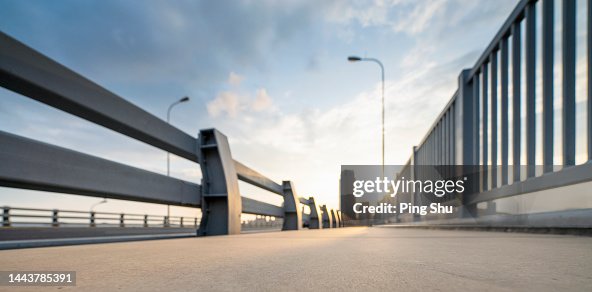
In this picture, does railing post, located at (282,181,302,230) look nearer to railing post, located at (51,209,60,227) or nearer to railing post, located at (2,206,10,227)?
railing post, located at (51,209,60,227)

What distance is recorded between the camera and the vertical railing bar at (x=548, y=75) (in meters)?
7.09

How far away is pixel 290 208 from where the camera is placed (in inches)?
587

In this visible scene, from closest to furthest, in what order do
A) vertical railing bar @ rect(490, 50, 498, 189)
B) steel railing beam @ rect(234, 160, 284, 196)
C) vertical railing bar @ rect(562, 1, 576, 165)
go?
1. vertical railing bar @ rect(562, 1, 576, 165)
2. steel railing beam @ rect(234, 160, 284, 196)
3. vertical railing bar @ rect(490, 50, 498, 189)

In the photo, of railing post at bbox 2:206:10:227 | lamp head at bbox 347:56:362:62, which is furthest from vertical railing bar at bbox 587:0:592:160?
lamp head at bbox 347:56:362:62

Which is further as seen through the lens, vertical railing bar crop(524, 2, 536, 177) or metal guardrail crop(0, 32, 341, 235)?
vertical railing bar crop(524, 2, 536, 177)

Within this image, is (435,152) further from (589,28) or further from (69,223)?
(69,223)

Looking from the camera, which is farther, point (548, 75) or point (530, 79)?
point (530, 79)

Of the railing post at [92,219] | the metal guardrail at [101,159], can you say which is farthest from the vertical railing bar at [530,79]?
the railing post at [92,219]

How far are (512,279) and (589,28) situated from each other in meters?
6.32

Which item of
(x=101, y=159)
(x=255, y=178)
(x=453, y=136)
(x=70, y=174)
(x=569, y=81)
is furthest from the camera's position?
(x=453, y=136)

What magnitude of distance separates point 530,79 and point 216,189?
26.3ft

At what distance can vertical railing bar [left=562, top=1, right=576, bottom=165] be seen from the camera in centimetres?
622

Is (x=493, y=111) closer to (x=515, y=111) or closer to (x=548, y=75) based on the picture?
(x=515, y=111)

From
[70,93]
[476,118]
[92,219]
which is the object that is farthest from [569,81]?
[92,219]
